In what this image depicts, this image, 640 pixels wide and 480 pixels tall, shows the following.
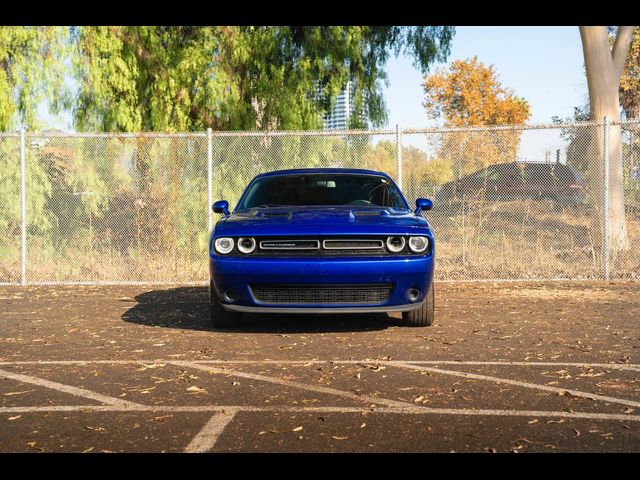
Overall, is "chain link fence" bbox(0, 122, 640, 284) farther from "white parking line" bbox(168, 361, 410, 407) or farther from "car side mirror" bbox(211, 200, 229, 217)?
"white parking line" bbox(168, 361, 410, 407)

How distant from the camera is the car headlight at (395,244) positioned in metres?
7.37

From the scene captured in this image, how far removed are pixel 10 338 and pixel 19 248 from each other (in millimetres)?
5996

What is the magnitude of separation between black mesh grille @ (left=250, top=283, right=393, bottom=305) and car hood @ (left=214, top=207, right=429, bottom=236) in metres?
0.49

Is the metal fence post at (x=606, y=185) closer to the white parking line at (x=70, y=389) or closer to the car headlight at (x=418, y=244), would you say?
the car headlight at (x=418, y=244)

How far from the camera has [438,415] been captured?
459 centimetres

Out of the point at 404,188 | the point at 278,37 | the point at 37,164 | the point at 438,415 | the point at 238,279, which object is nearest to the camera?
the point at 438,415

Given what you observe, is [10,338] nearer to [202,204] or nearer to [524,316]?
[524,316]

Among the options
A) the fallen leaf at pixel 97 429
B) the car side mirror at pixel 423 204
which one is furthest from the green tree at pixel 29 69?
the fallen leaf at pixel 97 429

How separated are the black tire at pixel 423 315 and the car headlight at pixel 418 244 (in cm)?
50

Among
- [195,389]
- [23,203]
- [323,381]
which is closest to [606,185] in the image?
[323,381]

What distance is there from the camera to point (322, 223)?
24.3 feet

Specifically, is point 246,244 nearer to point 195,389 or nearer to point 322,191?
point 322,191

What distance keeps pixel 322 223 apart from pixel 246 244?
729 mm
